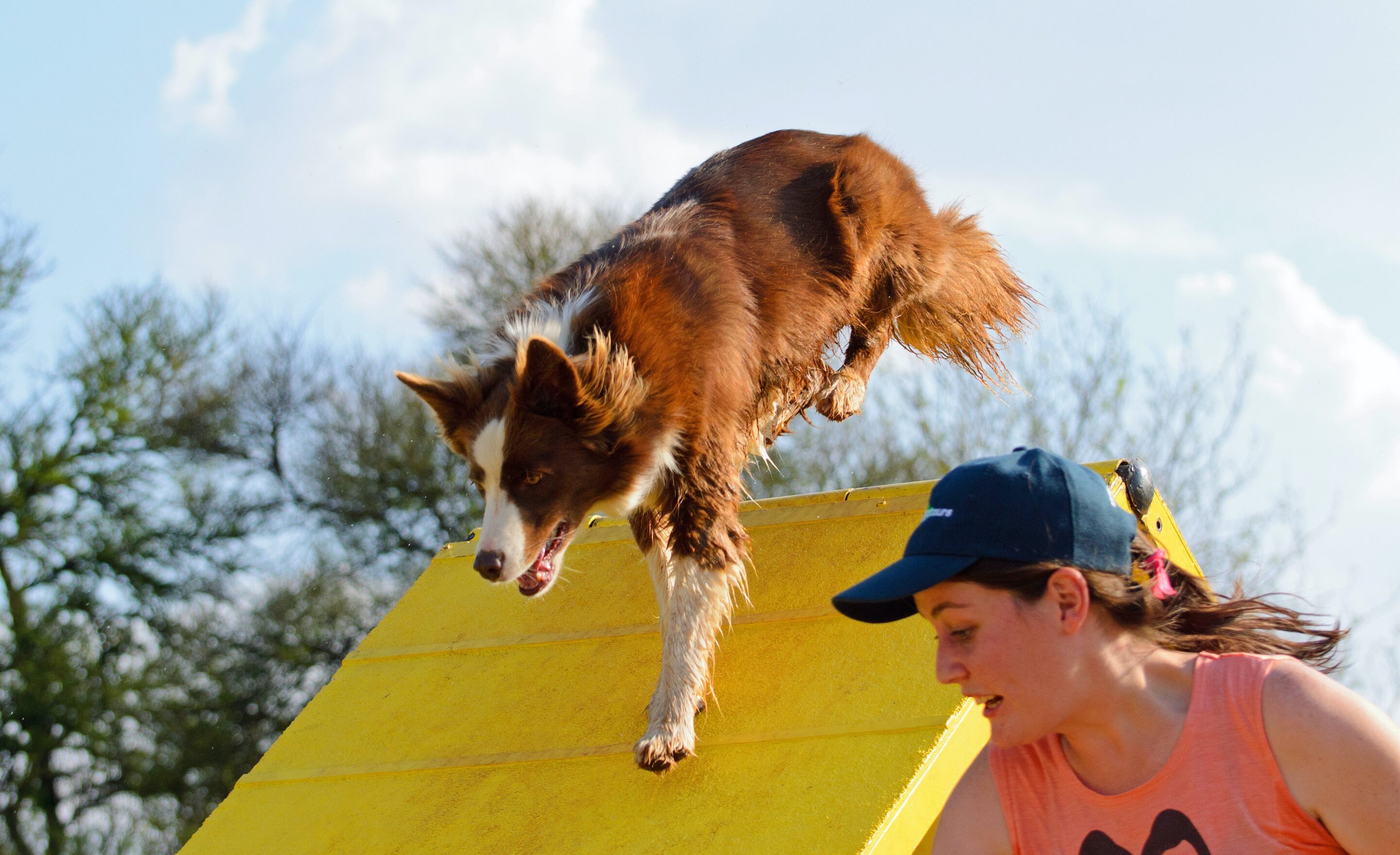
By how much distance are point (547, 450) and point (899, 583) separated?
1.94m

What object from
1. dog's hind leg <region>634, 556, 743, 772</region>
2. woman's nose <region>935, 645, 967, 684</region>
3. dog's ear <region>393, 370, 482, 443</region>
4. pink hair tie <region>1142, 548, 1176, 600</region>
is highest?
pink hair tie <region>1142, 548, 1176, 600</region>

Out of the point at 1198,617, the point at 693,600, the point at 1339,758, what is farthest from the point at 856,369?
the point at 1339,758

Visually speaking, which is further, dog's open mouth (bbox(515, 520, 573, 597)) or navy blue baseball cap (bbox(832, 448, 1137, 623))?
dog's open mouth (bbox(515, 520, 573, 597))

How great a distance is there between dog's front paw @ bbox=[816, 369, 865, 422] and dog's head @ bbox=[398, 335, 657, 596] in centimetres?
152

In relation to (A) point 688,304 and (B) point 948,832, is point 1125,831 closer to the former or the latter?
(B) point 948,832

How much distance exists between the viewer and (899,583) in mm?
1777

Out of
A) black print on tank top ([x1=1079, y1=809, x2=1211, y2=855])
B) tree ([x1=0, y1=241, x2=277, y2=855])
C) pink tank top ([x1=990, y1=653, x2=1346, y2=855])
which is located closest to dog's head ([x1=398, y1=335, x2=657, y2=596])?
pink tank top ([x1=990, y1=653, x2=1346, y2=855])

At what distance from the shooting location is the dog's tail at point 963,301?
5.03m

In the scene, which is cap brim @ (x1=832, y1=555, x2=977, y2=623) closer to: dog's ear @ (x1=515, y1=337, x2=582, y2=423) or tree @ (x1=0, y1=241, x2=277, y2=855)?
dog's ear @ (x1=515, y1=337, x2=582, y2=423)

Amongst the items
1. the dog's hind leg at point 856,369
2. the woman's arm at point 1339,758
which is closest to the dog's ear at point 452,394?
the dog's hind leg at point 856,369

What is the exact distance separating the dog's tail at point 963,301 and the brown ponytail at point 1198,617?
2979 mm

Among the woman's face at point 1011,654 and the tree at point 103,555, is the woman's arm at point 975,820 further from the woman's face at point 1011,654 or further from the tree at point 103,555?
the tree at point 103,555

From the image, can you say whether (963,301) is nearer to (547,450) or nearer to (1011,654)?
(547,450)

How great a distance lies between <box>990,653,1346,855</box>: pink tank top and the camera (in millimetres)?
1674
